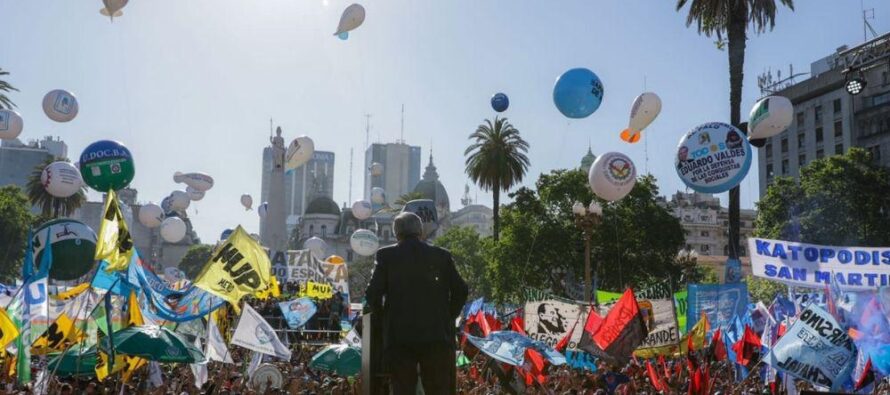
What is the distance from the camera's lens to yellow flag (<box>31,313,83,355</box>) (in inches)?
509

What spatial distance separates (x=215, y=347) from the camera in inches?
565

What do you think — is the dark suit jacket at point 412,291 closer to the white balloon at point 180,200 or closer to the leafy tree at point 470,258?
the white balloon at point 180,200

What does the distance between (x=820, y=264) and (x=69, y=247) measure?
14.1 meters

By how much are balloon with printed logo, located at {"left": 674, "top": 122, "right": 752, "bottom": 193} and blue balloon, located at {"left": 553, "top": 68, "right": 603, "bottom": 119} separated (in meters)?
2.38

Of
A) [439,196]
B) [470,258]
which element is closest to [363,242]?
[470,258]

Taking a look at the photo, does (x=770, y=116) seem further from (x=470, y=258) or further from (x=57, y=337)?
(x=470, y=258)

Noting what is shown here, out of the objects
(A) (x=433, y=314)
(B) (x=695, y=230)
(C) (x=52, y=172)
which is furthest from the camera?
(B) (x=695, y=230)

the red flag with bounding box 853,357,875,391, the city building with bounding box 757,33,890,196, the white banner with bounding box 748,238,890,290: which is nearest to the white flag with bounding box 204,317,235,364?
A: the white banner with bounding box 748,238,890,290

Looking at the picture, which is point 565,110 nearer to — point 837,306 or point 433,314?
point 837,306

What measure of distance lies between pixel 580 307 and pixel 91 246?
1023cm

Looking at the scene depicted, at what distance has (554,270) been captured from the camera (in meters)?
53.6

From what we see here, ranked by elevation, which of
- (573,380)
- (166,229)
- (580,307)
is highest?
(166,229)

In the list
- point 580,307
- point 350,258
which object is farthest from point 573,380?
point 350,258

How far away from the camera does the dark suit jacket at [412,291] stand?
525 cm
